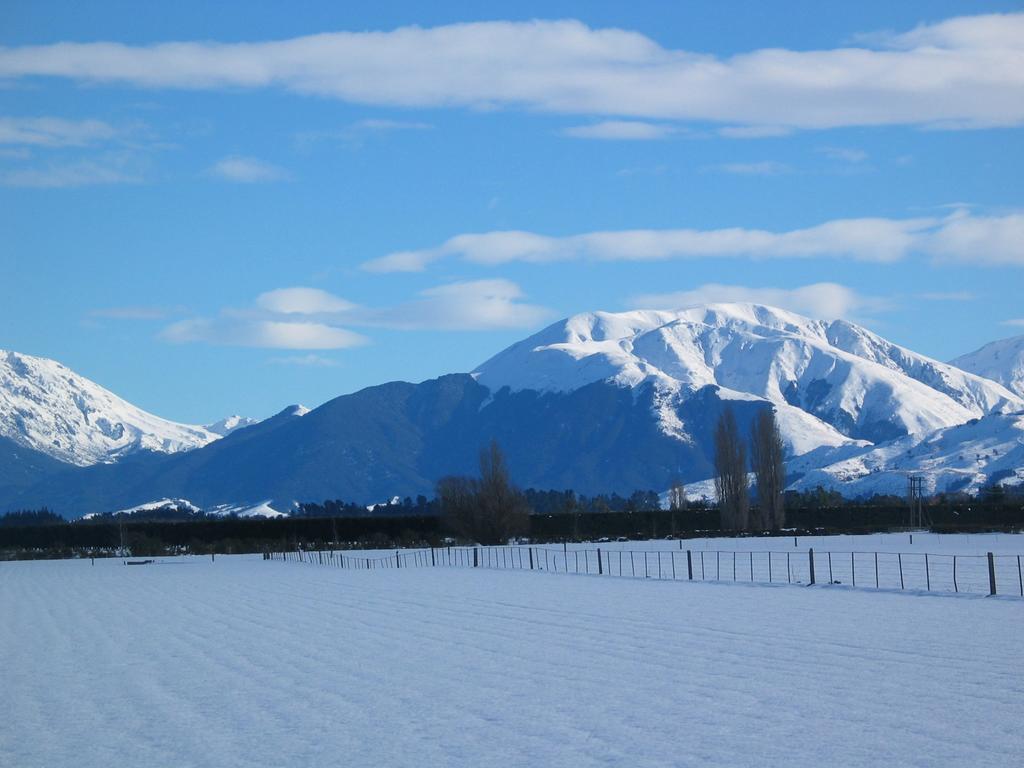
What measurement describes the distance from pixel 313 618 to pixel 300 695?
16.9 metres

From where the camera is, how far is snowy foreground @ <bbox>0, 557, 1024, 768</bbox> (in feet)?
60.7

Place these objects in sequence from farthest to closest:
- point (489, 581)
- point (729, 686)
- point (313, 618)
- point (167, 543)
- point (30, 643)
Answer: point (167, 543), point (489, 581), point (313, 618), point (30, 643), point (729, 686)

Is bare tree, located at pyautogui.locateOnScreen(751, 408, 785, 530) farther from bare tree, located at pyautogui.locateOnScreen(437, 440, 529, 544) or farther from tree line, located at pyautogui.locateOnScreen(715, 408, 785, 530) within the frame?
bare tree, located at pyautogui.locateOnScreen(437, 440, 529, 544)

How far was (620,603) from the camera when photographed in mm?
43406

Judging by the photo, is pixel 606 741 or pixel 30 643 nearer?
pixel 606 741

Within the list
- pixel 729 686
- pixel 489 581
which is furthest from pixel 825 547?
pixel 729 686

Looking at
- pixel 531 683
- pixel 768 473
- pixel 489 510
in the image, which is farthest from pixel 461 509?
pixel 531 683

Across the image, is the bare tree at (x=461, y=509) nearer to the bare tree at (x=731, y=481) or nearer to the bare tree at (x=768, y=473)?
the bare tree at (x=731, y=481)

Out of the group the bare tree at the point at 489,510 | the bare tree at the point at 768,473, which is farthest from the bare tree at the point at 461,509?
the bare tree at the point at 768,473

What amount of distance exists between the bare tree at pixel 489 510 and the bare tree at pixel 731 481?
22782mm

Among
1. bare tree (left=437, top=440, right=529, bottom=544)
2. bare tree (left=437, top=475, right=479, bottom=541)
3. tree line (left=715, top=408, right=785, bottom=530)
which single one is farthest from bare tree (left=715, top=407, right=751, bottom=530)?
bare tree (left=437, top=475, right=479, bottom=541)

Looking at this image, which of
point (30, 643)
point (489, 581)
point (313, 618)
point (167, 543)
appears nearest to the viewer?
point (30, 643)

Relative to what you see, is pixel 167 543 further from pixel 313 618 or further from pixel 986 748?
pixel 986 748

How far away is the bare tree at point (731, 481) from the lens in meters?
132
